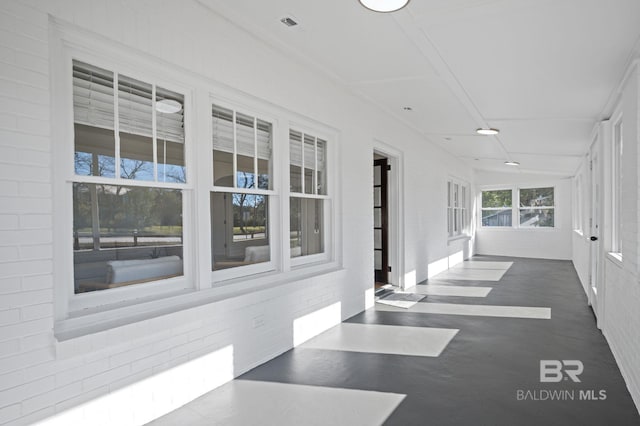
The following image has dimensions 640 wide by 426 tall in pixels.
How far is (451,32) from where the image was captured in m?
3.46

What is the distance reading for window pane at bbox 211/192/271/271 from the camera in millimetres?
3547

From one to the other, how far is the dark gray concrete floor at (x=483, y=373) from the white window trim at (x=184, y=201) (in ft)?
2.85

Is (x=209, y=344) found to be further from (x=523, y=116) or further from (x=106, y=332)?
(x=523, y=116)

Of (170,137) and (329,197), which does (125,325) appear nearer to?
(170,137)

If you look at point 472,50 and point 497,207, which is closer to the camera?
point 472,50

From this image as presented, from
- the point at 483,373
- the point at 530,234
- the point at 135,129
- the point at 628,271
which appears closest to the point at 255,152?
the point at 135,129

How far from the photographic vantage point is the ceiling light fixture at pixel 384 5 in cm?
292

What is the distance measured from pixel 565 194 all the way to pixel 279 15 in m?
12.2

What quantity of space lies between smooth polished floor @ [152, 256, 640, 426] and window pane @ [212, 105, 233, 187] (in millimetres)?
1629

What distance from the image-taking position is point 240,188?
3723 millimetres

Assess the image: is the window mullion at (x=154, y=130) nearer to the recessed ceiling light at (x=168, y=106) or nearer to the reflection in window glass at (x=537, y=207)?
the recessed ceiling light at (x=168, y=106)

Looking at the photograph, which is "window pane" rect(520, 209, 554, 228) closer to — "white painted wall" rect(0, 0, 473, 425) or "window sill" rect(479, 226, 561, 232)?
"window sill" rect(479, 226, 561, 232)

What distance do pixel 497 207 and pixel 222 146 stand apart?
12439 mm

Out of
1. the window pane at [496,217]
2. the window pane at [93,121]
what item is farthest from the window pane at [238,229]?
the window pane at [496,217]
